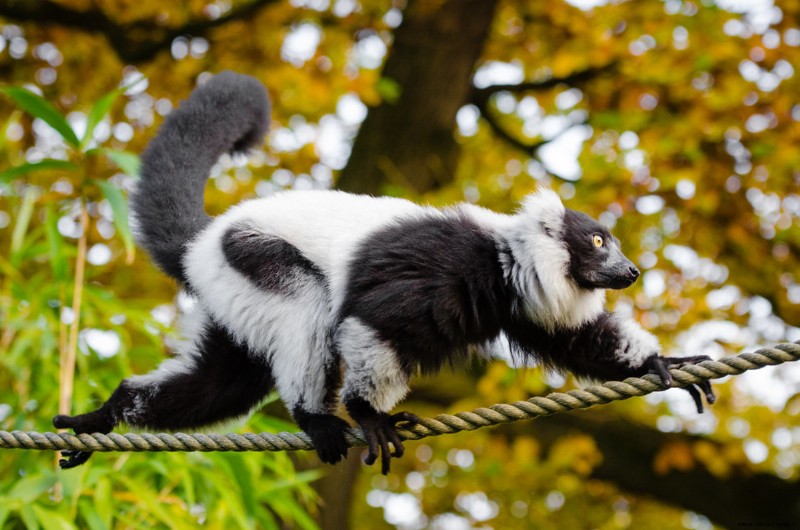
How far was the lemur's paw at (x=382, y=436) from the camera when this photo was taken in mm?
2902

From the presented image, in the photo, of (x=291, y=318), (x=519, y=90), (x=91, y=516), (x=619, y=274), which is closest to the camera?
(x=291, y=318)

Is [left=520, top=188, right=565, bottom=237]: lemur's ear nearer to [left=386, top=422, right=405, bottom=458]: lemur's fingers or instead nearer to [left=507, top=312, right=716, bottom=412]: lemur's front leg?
[left=507, top=312, right=716, bottom=412]: lemur's front leg

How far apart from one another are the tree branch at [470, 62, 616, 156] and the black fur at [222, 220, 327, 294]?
5.37 m

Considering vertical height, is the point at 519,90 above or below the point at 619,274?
below

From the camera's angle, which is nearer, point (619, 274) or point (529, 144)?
point (619, 274)

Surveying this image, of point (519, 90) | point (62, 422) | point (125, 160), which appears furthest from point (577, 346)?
point (519, 90)

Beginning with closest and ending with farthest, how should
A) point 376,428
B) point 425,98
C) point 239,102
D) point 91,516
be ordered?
point 376,428, point 91,516, point 239,102, point 425,98

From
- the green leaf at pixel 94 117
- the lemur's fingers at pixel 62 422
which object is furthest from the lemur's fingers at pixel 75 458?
the green leaf at pixel 94 117

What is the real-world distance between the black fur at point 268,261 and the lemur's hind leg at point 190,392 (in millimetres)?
318

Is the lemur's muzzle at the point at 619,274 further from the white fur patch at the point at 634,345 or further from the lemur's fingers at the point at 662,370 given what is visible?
the lemur's fingers at the point at 662,370

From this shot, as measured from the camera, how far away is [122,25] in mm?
7809

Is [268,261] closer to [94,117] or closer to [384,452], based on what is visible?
[384,452]

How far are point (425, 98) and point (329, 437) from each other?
4.85 metres

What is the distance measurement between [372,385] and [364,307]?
0.86 ft
